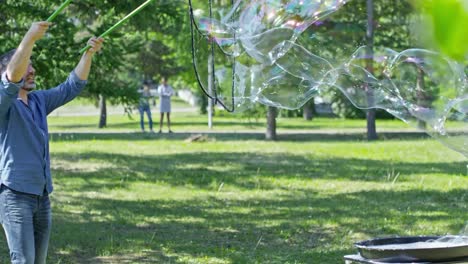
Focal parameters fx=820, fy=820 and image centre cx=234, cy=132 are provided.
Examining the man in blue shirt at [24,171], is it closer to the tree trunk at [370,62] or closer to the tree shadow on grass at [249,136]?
the tree trunk at [370,62]

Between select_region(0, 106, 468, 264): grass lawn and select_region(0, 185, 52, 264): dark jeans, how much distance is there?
2.77m

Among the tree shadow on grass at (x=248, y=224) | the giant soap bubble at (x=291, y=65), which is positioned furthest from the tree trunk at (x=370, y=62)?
the tree shadow on grass at (x=248, y=224)

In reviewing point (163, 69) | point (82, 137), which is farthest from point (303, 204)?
point (163, 69)

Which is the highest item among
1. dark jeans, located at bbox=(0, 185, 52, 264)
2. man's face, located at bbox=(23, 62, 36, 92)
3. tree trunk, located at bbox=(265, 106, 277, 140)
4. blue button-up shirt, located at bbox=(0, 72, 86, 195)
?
man's face, located at bbox=(23, 62, 36, 92)

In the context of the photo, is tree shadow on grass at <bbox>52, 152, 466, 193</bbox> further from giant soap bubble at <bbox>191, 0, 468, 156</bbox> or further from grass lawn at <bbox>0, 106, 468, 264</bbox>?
giant soap bubble at <bbox>191, 0, 468, 156</bbox>

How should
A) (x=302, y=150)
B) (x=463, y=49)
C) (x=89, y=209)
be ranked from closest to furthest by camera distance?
(x=463, y=49)
(x=89, y=209)
(x=302, y=150)

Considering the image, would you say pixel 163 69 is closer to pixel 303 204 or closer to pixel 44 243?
pixel 303 204

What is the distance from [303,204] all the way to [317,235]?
2.15m

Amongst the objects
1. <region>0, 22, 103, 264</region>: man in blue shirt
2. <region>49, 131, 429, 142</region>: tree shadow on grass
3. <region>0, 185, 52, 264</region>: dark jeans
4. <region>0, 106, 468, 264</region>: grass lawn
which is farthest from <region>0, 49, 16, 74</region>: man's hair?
<region>49, 131, 429, 142</region>: tree shadow on grass

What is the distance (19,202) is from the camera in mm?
4188

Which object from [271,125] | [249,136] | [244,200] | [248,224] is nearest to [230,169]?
[244,200]

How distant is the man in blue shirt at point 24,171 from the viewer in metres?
4.16

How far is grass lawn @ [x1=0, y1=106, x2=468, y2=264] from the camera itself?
762 cm

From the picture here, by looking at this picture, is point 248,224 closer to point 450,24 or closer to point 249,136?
point 450,24
